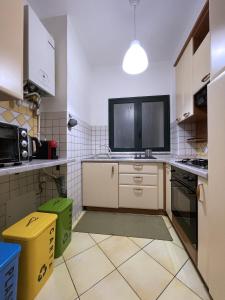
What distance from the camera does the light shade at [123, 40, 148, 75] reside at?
1810 mm

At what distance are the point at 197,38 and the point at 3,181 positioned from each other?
2.50m

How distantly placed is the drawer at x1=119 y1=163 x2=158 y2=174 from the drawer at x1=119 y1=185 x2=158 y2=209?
9.1 inches

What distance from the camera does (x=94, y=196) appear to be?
243 centimetres

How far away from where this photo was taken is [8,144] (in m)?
1.10

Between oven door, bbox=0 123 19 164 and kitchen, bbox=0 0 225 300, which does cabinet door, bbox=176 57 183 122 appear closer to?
kitchen, bbox=0 0 225 300

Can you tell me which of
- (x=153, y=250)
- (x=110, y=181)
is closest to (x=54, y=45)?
(x=110, y=181)

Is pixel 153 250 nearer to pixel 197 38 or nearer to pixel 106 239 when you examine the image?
pixel 106 239

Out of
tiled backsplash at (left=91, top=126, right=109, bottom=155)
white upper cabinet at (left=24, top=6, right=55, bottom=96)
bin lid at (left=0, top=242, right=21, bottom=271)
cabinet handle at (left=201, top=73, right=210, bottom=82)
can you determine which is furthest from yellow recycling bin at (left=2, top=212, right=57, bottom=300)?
tiled backsplash at (left=91, top=126, right=109, bottom=155)

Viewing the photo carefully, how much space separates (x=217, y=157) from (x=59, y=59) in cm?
193

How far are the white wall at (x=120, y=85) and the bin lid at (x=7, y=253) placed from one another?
2.42 m

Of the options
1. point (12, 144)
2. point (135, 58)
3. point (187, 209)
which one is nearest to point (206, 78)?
point (135, 58)


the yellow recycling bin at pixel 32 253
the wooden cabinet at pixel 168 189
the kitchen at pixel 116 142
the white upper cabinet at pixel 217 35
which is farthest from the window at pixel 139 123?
the yellow recycling bin at pixel 32 253

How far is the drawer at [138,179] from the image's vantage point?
2.32 meters

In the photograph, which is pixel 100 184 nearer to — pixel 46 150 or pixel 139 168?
pixel 139 168
